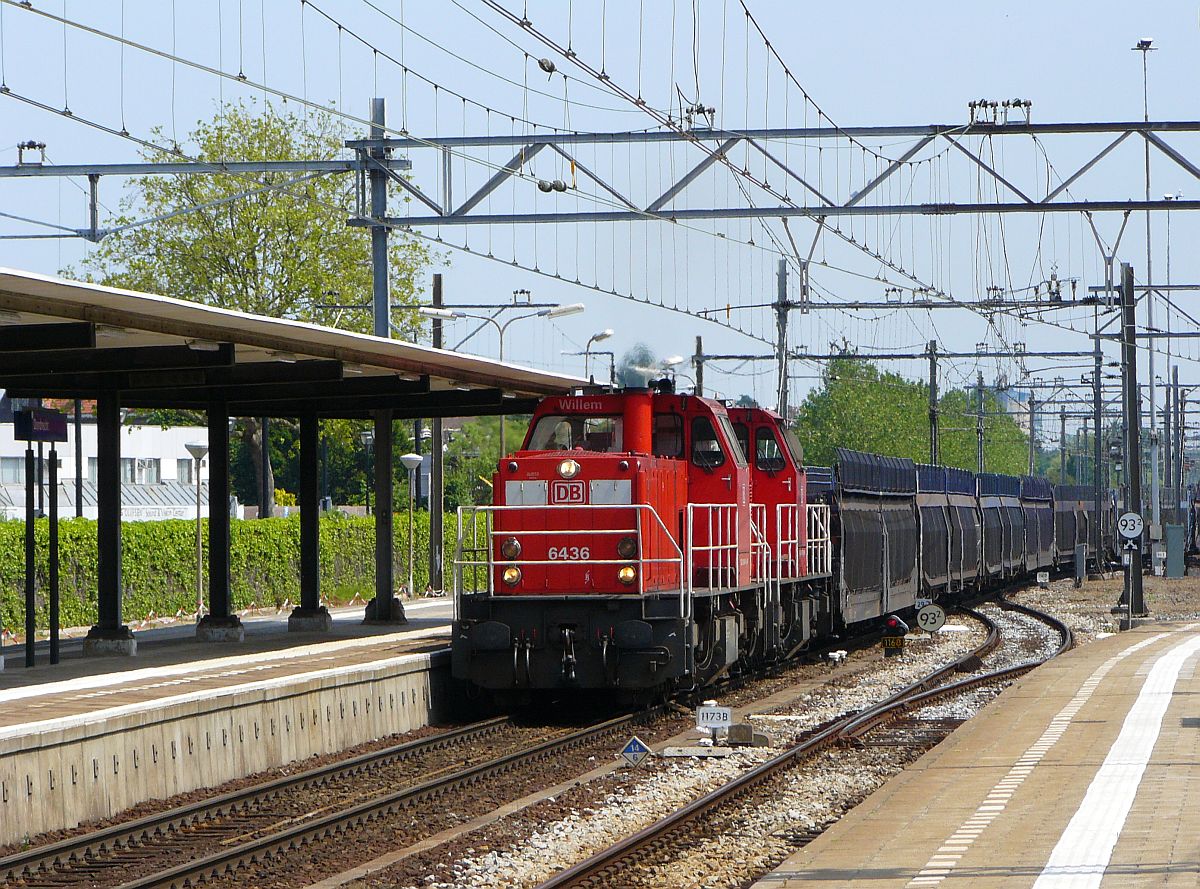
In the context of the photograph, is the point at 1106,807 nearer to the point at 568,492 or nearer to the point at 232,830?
the point at 232,830

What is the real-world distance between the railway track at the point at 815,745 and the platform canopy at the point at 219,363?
5259 millimetres

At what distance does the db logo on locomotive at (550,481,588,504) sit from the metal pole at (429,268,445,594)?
14.4 metres

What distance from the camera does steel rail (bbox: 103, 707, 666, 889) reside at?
927cm

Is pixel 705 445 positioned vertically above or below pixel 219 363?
below

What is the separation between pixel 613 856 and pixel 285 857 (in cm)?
221

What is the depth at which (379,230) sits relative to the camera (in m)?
23.1

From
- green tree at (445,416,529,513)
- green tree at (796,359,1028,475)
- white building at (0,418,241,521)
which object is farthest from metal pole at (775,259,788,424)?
green tree at (796,359,1028,475)

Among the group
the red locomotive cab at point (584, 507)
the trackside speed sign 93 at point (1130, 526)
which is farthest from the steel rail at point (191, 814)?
the trackside speed sign 93 at point (1130, 526)

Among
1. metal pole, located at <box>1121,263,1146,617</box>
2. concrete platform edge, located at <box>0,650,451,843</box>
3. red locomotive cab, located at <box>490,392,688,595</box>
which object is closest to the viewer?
concrete platform edge, located at <box>0,650,451,843</box>

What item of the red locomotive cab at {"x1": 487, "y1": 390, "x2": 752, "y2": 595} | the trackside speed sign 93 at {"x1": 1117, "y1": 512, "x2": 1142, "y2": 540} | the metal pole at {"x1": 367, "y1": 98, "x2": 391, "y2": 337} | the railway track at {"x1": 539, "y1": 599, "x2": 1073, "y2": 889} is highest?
the metal pole at {"x1": 367, "y1": 98, "x2": 391, "y2": 337}

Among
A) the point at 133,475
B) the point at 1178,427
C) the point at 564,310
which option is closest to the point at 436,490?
the point at 564,310

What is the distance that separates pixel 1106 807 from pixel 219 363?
1000cm

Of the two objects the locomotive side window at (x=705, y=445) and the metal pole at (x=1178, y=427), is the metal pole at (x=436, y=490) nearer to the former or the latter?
the locomotive side window at (x=705, y=445)

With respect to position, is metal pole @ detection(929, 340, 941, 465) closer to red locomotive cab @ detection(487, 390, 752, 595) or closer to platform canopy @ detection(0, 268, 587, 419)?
platform canopy @ detection(0, 268, 587, 419)
